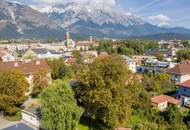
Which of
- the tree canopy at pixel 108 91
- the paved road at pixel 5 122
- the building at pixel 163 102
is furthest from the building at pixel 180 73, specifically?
A: the paved road at pixel 5 122

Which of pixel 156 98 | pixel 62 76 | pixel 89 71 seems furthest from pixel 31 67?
pixel 156 98

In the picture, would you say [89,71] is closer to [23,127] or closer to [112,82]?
[112,82]

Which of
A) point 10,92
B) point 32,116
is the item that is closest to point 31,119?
point 32,116

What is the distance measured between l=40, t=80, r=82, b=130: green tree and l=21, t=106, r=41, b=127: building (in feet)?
14.3

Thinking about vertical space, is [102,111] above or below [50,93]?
below

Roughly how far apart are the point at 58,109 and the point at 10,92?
9154 mm

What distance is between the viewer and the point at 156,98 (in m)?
38.3

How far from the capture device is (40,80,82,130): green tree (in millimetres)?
25812

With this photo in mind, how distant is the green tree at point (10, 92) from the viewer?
31.9 m

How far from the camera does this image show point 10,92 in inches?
1272

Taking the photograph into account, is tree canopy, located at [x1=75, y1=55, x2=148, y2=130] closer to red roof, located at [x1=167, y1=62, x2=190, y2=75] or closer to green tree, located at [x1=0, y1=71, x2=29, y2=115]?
green tree, located at [x1=0, y1=71, x2=29, y2=115]

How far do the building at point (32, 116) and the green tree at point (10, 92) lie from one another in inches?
58.3

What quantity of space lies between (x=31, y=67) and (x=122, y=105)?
2168 cm

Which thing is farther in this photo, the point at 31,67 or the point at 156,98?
the point at 31,67
